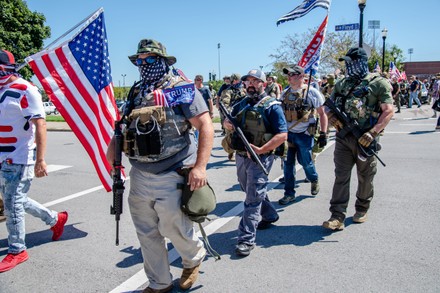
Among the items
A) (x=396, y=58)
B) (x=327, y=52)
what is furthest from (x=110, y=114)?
(x=396, y=58)

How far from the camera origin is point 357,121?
4527 mm

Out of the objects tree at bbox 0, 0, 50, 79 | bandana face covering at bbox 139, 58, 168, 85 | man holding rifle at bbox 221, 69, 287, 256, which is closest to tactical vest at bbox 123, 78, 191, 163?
bandana face covering at bbox 139, 58, 168, 85

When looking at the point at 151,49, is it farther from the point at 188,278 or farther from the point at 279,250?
the point at 279,250

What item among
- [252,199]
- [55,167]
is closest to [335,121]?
[252,199]

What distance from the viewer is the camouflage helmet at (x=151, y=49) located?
3.05 meters

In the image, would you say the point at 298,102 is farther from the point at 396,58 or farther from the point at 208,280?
the point at 396,58

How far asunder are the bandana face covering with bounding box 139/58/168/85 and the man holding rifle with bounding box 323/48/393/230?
231 centimetres

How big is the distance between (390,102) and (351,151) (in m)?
0.71

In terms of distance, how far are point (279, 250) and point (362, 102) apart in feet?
6.36

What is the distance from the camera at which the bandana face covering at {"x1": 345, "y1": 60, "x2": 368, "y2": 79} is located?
14.6ft

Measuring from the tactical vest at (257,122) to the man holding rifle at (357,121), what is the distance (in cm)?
101

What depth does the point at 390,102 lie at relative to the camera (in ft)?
14.2

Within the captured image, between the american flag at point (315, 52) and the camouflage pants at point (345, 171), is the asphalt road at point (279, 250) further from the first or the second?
the american flag at point (315, 52)

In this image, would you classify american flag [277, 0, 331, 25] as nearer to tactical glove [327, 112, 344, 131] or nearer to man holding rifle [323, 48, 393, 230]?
man holding rifle [323, 48, 393, 230]
